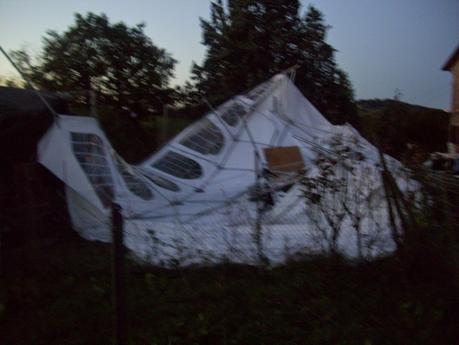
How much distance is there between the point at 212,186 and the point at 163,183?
0.93 meters

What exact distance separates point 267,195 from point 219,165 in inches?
152

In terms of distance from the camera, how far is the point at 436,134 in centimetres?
2192

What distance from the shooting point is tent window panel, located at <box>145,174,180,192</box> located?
8.53m

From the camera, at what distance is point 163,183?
8.71 m

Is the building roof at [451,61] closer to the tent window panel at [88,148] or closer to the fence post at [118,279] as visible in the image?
the tent window panel at [88,148]

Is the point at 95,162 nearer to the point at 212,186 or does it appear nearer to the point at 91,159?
the point at 91,159

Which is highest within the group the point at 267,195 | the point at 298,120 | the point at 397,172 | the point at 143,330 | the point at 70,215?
the point at 298,120

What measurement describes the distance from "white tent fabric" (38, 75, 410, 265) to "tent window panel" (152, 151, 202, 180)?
0.02 m

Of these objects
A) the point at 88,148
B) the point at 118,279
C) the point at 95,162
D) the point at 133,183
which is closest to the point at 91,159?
the point at 95,162

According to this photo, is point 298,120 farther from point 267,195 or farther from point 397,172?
point 397,172

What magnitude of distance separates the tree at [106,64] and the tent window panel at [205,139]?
23.5 ft

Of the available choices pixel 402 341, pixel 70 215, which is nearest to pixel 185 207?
pixel 70 215

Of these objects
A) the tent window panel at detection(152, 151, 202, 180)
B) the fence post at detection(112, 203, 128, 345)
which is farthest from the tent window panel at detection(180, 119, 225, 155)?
the fence post at detection(112, 203, 128, 345)

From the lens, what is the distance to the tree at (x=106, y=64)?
16.1 m
